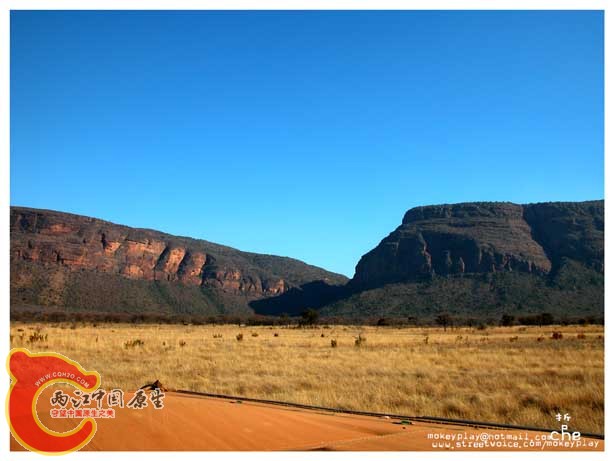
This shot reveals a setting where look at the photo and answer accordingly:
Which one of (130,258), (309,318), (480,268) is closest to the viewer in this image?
(309,318)

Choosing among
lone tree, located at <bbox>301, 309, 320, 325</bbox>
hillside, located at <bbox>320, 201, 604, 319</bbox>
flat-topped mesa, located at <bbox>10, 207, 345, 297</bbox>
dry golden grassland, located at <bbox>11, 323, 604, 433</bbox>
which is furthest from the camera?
flat-topped mesa, located at <bbox>10, 207, 345, 297</bbox>

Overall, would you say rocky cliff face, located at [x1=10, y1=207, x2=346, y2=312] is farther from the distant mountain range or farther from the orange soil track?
the orange soil track

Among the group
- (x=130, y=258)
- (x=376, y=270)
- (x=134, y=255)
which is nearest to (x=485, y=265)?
(x=376, y=270)

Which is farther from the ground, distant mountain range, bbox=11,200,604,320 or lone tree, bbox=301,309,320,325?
distant mountain range, bbox=11,200,604,320

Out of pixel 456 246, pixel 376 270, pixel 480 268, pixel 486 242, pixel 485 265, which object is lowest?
pixel 376 270

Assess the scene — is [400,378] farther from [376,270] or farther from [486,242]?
[376,270]

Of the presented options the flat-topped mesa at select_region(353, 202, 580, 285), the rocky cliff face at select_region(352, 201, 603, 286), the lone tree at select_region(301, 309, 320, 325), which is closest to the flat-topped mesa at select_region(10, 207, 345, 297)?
the flat-topped mesa at select_region(353, 202, 580, 285)

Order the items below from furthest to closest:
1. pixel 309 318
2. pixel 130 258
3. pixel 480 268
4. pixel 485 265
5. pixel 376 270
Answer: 1. pixel 376 270
2. pixel 130 258
3. pixel 485 265
4. pixel 480 268
5. pixel 309 318
